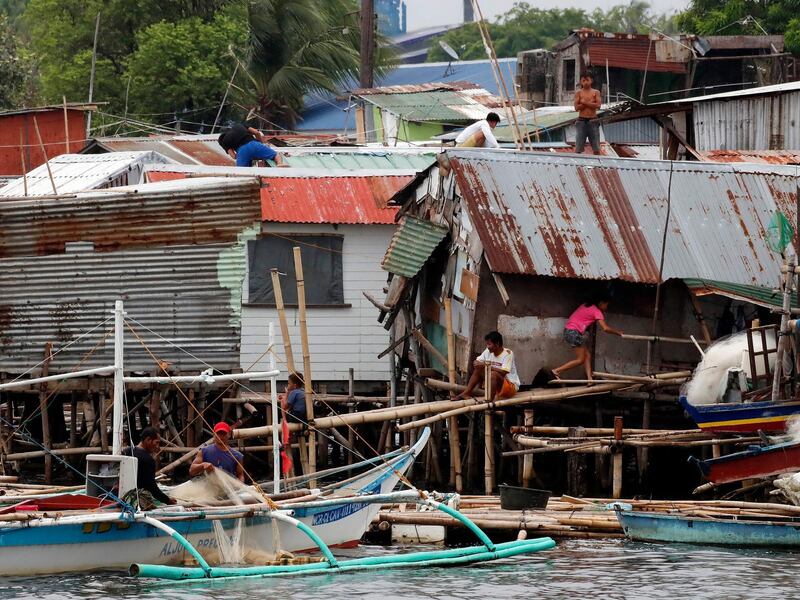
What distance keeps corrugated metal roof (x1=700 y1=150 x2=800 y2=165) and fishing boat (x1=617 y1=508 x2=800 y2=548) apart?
29.7 feet

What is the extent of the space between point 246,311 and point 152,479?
824cm

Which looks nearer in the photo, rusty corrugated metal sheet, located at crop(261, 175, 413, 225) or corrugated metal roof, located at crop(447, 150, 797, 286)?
corrugated metal roof, located at crop(447, 150, 797, 286)

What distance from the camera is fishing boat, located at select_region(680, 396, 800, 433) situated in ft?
58.4

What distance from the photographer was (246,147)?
27.6 metres

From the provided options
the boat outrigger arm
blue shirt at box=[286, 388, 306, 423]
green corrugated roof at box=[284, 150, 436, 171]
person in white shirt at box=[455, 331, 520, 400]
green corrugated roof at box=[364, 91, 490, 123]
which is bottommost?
the boat outrigger arm

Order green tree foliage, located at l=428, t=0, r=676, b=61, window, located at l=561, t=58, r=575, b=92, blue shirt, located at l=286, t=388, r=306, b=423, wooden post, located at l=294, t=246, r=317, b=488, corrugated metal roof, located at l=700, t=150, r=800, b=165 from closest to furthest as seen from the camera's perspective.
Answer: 1. wooden post, located at l=294, t=246, r=317, b=488
2. blue shirt, located at l=286, t=388, r=306, b=423
3. corrugated metal roof, located at l=700, t=150, r=800, b=165
4. window, located at l=561, t=58, r=575, b=92
5. green tree foliage, located at l=428, t=0, r=676, b=61

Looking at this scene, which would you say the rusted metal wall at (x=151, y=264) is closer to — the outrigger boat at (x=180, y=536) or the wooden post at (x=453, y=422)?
the wooden post at (x=453, y=422)

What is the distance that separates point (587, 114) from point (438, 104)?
44.0 feet

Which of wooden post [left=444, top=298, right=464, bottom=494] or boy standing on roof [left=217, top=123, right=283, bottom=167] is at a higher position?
boy standing on roof [left=217, top=123, right=283, bottom=167]

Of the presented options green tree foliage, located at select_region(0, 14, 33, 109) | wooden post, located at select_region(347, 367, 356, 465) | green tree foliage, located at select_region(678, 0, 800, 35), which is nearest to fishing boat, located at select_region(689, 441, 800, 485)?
wooden post, located at select_region(347, 367, 356, 465)

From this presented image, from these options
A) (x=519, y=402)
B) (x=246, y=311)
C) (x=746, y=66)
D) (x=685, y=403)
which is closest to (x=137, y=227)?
(x=246, y=311)

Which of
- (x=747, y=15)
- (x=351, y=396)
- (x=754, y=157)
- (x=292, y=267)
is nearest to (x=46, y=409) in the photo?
(x=292, y=267)

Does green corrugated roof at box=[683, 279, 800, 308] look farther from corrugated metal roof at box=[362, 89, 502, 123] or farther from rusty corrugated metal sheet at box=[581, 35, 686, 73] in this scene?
rusty corrugated metal sheet at box=[581, 35, 686, 73]

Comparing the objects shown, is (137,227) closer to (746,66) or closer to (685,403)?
(685,403)
